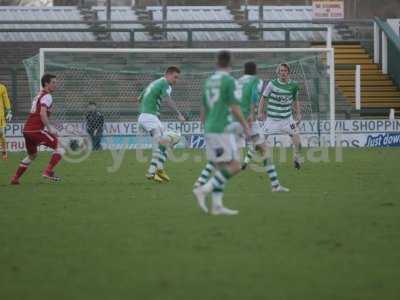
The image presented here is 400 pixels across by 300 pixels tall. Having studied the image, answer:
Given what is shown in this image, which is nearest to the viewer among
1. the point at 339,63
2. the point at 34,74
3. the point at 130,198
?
the point at 130,198

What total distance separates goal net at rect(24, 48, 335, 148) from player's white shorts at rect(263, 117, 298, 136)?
889 centimetres

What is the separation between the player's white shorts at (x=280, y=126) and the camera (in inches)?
793

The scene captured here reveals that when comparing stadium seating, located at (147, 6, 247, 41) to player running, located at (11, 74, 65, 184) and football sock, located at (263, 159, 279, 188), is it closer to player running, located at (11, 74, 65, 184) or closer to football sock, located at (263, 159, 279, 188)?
player running, located at (11, 74, 65, 184)

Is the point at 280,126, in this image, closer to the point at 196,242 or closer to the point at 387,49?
the point at 196,242

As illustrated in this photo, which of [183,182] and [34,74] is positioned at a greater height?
[34,74]

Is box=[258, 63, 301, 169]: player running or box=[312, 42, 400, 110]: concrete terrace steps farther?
box=[312, 42, 400, 110]: concrete terrace steps

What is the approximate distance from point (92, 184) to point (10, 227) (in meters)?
6.06

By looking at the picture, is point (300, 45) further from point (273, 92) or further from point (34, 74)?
point (273, 92)

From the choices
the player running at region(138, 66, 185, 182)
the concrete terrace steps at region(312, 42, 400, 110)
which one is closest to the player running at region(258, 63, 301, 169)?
the player running at region(138, 66, 185, 182)

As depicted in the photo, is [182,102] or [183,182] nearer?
[183,182]

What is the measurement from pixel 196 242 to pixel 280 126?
10.2 metres

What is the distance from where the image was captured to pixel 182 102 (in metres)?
30.6

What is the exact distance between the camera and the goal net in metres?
29.5

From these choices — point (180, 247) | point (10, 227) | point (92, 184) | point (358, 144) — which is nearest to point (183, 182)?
point (92, 184)
